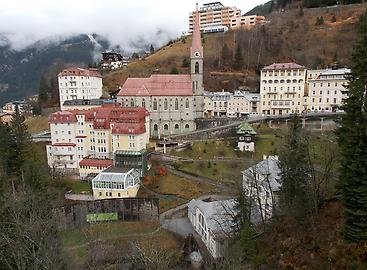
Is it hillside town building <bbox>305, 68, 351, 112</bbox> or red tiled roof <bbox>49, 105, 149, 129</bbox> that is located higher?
hillside town building <bbox>305, 68, 351, 112</bbox>

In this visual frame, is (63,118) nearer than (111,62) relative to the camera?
Yes

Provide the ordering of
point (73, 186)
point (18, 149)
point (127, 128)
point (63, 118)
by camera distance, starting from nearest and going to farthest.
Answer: point (18, 149) < point (73, 186) < point (127, 128) < point (63, 118)

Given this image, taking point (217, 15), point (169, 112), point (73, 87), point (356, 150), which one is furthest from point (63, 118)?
point (217, 15)

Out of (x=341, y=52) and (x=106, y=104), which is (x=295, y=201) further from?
(x=341, y=52)

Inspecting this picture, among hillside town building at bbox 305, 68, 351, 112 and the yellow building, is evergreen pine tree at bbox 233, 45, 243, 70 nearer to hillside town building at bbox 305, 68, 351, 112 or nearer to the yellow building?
hillside town building at bbox 305, 68, 351, 112

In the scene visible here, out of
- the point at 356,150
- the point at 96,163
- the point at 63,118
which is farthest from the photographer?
the point at 63,118

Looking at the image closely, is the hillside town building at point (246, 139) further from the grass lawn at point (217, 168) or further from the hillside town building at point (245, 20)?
the hillside town building at point (245, 20)

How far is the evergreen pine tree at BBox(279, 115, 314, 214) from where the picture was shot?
975 inches

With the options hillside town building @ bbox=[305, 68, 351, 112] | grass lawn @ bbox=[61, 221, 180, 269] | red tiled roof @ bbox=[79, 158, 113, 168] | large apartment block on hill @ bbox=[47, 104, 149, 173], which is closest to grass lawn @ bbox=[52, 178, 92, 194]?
red tiled roof @ bbox=[79, 158, 113, 168]

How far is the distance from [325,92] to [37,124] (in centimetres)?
5741

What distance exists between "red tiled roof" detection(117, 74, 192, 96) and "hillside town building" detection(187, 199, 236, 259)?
26.5 meters

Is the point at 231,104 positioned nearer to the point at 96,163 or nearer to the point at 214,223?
the point at 96,163

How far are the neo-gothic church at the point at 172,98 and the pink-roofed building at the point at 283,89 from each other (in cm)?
1297

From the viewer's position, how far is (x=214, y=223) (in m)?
31.5
